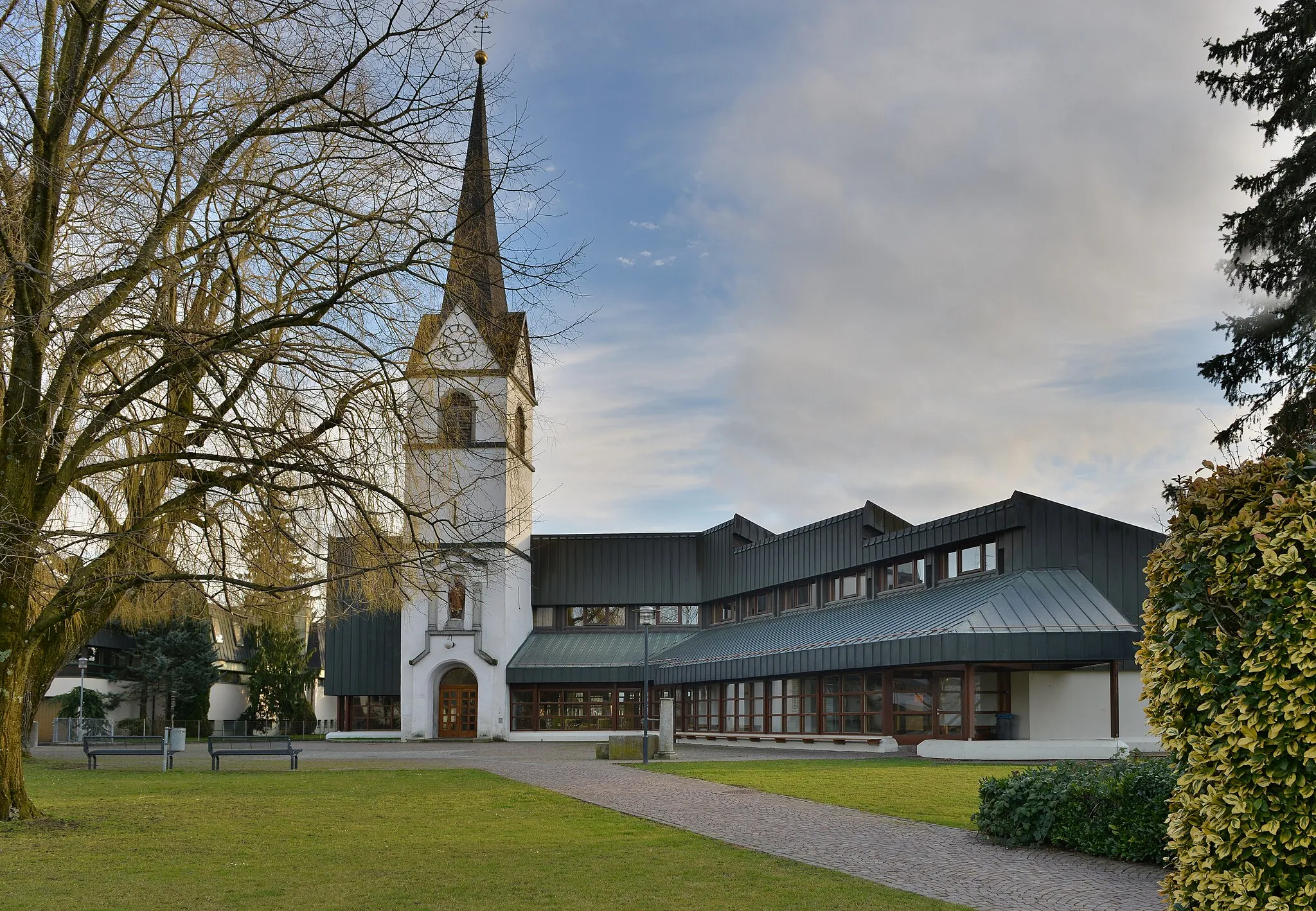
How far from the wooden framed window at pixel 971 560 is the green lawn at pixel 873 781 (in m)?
8.12

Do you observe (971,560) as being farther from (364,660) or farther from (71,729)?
(71,729)

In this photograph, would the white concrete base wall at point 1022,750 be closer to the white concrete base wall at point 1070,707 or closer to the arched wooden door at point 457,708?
the white concrete base wall at point 1070,707

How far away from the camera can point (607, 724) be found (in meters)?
54.0

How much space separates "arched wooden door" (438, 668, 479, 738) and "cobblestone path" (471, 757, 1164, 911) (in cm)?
3262

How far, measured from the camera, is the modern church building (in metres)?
14.6

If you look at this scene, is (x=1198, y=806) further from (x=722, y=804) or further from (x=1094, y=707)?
(x=1094, y=707)

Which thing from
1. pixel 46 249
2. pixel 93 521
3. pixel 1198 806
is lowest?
pixel 1198 806

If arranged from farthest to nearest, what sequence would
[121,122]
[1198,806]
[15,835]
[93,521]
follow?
[93,521] < [15,835] < [121,122] < [1198,806]

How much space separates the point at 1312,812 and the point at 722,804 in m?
13.0

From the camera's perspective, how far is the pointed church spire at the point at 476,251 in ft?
42.2

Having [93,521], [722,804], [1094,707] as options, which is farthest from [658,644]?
[93,521]

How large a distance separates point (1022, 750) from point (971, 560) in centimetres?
775

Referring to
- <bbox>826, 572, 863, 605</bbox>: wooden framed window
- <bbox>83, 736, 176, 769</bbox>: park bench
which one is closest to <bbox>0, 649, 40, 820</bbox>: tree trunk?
<bbox>83, 736, 176, 769</bbox>: park bench

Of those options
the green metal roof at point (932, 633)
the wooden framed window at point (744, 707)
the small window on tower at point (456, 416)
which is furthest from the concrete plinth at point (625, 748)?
the small window on tower at point (456, 416)
